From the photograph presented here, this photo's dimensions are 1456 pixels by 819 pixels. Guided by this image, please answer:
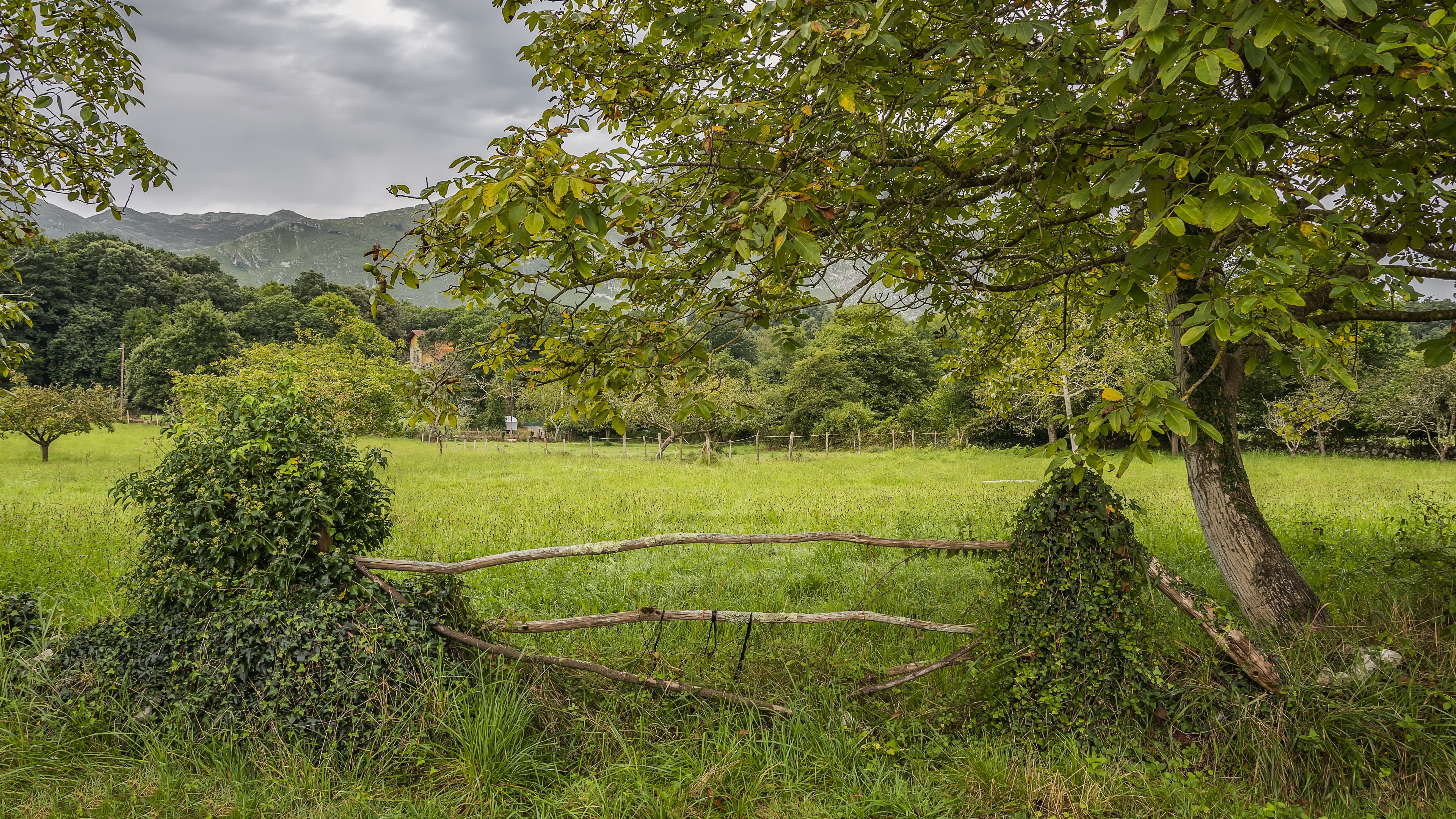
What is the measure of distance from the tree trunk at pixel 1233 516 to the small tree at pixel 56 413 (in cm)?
2787

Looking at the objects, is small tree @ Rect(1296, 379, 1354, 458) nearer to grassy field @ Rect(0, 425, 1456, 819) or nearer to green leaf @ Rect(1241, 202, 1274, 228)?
grassy field @ Rect(0, 425, 1456, 819)

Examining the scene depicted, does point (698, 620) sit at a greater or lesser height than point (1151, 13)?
lesser

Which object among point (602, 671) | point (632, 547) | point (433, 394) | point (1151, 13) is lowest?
point (602, 671)

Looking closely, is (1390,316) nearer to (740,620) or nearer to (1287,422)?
(1287,422)

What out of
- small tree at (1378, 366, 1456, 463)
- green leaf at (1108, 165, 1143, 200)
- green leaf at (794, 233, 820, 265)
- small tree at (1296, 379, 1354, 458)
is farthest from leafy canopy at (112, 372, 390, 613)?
small tree at (1378, 366, 1456, 463)

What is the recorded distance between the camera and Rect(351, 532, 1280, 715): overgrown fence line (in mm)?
3475

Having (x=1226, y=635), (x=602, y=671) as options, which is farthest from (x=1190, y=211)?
(x=602, y=671)

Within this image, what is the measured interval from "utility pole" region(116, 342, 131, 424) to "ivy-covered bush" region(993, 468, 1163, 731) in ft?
184

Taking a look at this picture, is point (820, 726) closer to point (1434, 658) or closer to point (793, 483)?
point (1434, 658)

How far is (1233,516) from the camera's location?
4.81 meters

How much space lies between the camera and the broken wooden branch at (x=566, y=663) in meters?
3.78

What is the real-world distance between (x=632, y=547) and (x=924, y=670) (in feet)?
6.39

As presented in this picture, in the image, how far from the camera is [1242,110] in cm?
284

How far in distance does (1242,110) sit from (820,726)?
11.6 feet
